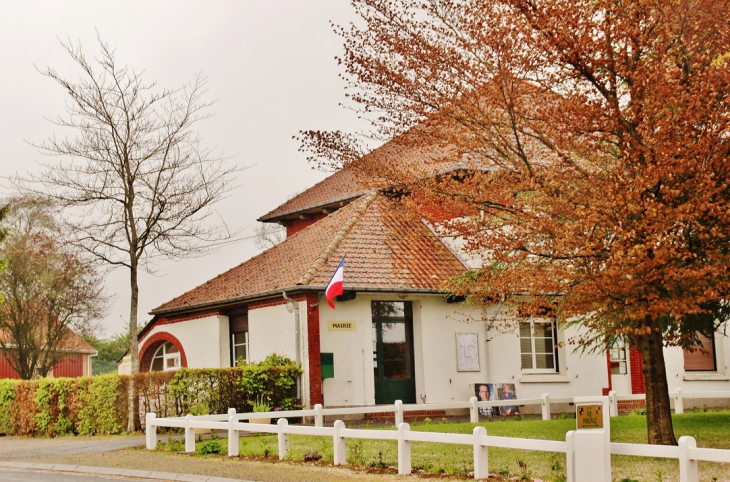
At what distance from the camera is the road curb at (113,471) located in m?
12.0

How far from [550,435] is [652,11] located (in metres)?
7.79

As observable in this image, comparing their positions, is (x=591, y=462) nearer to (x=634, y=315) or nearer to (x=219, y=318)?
(x=634, y=315)

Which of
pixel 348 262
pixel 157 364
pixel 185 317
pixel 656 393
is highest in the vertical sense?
pixel 348 262

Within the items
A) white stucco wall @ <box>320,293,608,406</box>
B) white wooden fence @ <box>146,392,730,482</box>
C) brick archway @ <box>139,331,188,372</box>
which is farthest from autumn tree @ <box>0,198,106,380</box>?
white wooden fence @ <box>146,392,730,482</box>

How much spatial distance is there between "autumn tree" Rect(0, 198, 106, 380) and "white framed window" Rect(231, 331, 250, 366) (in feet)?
39.7

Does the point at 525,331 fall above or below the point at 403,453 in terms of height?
above

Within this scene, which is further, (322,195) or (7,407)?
(322,195)

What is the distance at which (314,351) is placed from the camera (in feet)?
70.5

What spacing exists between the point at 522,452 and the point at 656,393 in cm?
220

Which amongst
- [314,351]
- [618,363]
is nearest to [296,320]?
[314,351]

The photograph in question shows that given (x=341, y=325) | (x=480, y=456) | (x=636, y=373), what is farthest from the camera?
(x=636, y=373)

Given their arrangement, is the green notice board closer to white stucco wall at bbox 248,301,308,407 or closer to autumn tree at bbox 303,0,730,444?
white stucco wall at bbox 248,301,308,407

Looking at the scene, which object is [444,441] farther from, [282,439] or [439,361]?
[439,361]

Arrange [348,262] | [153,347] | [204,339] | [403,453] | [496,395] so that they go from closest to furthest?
[403,453] → [348,262] → [496,395] → [204,339] → [153,347]
